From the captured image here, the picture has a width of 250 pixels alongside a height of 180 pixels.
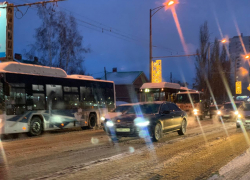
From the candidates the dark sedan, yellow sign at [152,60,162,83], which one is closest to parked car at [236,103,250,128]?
the dark sedan

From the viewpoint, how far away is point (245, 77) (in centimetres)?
8975

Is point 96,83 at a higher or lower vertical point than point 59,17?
lower

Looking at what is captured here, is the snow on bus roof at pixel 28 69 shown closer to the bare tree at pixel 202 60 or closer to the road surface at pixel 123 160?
the road surface at pixel 123 160

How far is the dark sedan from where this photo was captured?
35.5 ft

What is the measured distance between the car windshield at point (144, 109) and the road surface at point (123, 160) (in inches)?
56.8

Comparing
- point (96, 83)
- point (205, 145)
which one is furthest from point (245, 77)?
point (205, 145)

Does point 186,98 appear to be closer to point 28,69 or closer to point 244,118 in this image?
point 244,118

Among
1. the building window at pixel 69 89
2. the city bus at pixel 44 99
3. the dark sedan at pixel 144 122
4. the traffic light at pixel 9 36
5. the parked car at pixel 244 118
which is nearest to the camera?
the dark sedan at pixel 144 122

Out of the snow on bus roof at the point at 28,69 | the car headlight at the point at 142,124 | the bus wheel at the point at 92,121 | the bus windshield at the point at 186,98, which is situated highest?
the snow on bus roof at the point at 28,69

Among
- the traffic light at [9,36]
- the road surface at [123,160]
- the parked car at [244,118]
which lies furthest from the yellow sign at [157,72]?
the road surface at [123,160]

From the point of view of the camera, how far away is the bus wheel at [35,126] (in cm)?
1391

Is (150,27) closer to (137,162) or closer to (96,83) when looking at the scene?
(96,83)

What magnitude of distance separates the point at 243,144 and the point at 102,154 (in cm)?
539

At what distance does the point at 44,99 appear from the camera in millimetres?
14648
